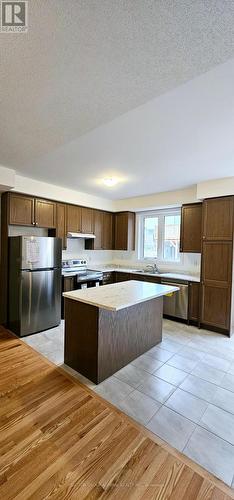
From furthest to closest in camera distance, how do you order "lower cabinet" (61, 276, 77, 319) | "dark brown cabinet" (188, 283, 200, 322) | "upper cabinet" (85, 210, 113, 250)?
1. "upper cabinet" (85, 210, 113, 250)
2. "lower cabinet" (61, 276, 77, 319)
3. "dark brown cabinet" (188, 283, 200, 322)

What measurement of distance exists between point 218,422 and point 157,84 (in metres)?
2.61

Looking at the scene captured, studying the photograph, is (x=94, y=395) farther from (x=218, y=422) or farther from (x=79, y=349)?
(x=218, y=422)

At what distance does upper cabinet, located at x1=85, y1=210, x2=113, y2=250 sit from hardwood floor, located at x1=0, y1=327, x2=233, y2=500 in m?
3.39

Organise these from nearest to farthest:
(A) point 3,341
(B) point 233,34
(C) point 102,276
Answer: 1. (B) point 233,34
2. (A) point 3,341
3. (C) point 102,276

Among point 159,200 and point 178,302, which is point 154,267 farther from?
point 159,200

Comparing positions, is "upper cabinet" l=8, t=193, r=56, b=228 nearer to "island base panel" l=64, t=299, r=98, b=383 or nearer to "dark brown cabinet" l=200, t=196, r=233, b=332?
"island base panel" l=64, t=299, r=98, b=383

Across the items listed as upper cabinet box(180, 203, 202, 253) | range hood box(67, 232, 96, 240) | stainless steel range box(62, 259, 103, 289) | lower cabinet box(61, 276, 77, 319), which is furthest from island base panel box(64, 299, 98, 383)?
upper cabinet box(180, 203, 202, 253)

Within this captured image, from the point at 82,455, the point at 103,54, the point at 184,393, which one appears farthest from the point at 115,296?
the point at 103,54

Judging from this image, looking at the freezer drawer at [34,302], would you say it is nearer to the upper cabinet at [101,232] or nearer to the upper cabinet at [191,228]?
the upper cabinet at [101,232]

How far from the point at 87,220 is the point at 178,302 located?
2594 millimetres

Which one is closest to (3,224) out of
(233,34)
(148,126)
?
(148,126)

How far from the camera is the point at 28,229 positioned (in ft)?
13.5

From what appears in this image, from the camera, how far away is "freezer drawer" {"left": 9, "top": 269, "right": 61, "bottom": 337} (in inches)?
132

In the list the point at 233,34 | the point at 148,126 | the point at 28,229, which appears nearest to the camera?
the point at 233,34
